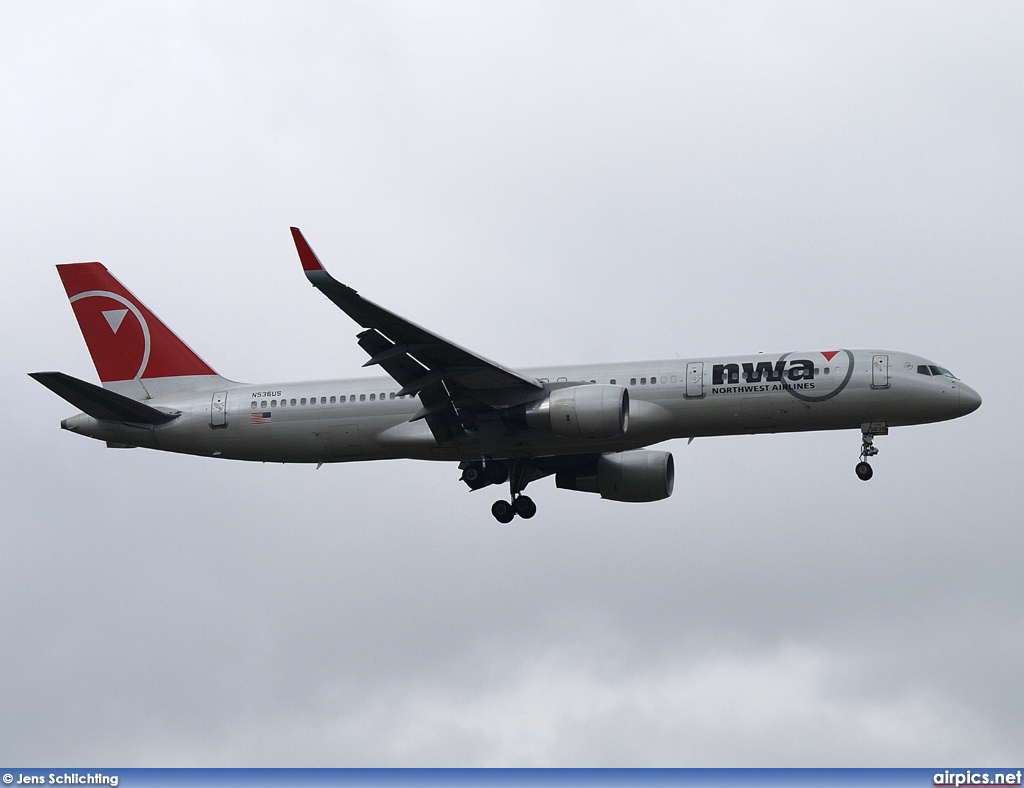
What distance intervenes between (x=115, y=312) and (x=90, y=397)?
18.7 ft

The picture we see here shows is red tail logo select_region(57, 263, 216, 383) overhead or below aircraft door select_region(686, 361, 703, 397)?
overhead

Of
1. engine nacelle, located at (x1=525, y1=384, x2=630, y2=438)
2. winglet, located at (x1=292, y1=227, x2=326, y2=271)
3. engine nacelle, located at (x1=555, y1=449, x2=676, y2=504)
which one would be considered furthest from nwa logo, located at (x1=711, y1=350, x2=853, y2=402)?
winglet, located at (x1=292, y1=227, x2=326, y2=271)

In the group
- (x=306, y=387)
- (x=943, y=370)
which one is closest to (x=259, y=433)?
(x=306, y=387)

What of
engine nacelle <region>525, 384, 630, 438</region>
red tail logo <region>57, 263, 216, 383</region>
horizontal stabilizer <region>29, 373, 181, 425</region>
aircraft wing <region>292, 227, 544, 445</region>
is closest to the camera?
aircraft wing <region>292, 227, 544, 445</region>

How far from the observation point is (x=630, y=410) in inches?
1604

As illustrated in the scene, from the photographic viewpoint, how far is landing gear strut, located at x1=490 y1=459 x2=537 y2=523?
44.8 metres

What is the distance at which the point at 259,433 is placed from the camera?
43.7m

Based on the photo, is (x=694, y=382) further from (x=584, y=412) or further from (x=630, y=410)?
(x=584, y=412)

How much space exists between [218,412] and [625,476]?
42.5 ft

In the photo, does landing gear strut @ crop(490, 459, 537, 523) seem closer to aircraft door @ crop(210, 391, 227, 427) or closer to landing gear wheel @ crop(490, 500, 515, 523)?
landing gear wheel @ crop(490, 500, 515, 523)

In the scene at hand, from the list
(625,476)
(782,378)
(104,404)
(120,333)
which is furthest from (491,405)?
(120,333)

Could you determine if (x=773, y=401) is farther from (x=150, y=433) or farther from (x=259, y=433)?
(x=150, y=433)

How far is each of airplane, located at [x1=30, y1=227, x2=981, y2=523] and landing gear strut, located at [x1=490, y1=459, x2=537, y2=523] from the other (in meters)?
0.04

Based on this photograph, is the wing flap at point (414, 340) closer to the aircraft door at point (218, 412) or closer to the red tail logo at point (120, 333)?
the aircraft door at point (218, 412)
